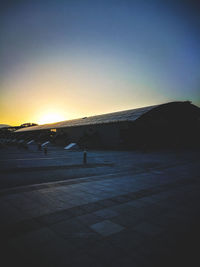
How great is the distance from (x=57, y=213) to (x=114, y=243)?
1.84 m

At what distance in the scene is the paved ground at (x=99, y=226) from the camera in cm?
251

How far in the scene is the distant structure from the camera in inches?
1016

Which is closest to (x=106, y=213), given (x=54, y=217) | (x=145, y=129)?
(x=54, y=217)

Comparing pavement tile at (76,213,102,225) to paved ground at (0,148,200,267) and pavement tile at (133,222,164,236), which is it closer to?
paved ground at (0,148,200,267)

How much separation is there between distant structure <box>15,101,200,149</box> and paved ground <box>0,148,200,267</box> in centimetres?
1965

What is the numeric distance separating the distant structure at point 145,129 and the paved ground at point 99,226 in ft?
64.5

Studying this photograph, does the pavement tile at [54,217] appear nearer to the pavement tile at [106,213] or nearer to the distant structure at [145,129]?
the pavement tile at [106,213]

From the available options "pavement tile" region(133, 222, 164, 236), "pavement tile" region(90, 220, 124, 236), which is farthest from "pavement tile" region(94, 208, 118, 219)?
"pavement tile" region(133, 222, 164, 236)

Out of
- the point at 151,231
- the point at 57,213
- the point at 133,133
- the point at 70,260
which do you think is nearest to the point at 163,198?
the point at 151,231

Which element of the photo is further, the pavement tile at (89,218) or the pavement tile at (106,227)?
the pavement tile at (89,218)

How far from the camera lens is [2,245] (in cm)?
278

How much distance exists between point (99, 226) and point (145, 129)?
25.1 meters

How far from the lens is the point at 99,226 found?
3430mm

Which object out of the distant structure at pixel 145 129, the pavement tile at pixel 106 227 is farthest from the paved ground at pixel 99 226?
the distant structure at pixel 145 129
